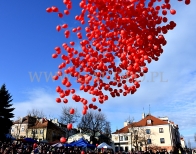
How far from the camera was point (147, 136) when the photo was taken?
168 feet

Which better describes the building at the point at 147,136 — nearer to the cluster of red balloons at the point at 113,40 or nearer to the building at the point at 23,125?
the building at the point at 23,125

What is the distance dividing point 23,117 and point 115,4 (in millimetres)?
68024

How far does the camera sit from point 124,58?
5961 mm

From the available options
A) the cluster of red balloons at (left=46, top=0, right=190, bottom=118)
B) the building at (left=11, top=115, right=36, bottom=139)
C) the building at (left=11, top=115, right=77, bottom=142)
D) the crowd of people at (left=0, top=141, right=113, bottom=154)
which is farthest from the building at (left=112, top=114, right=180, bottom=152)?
the cluster of red balloons at (left=46, top=0, right=190, bottom=118)

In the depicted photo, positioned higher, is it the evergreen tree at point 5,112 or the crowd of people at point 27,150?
the evergreen tree at point 5,112

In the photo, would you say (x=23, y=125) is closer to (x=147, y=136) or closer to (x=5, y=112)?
(x=5, y=112)

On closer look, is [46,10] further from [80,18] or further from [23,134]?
[23,134]

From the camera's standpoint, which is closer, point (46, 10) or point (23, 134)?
point (46, 10)

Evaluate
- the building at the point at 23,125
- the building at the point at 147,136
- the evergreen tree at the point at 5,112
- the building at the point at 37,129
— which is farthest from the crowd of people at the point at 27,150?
the building at the point at 23,125

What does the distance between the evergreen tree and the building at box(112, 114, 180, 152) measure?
2827cm

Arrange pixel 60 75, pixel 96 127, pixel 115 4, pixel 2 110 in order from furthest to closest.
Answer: pixel 96 127, pixel 2 110, pixel 60 75, pixel 115 4

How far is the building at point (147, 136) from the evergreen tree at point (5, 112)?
2827cm

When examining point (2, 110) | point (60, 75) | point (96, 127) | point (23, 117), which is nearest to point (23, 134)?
point (23, 117)

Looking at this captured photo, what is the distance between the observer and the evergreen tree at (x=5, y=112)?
32978mm
